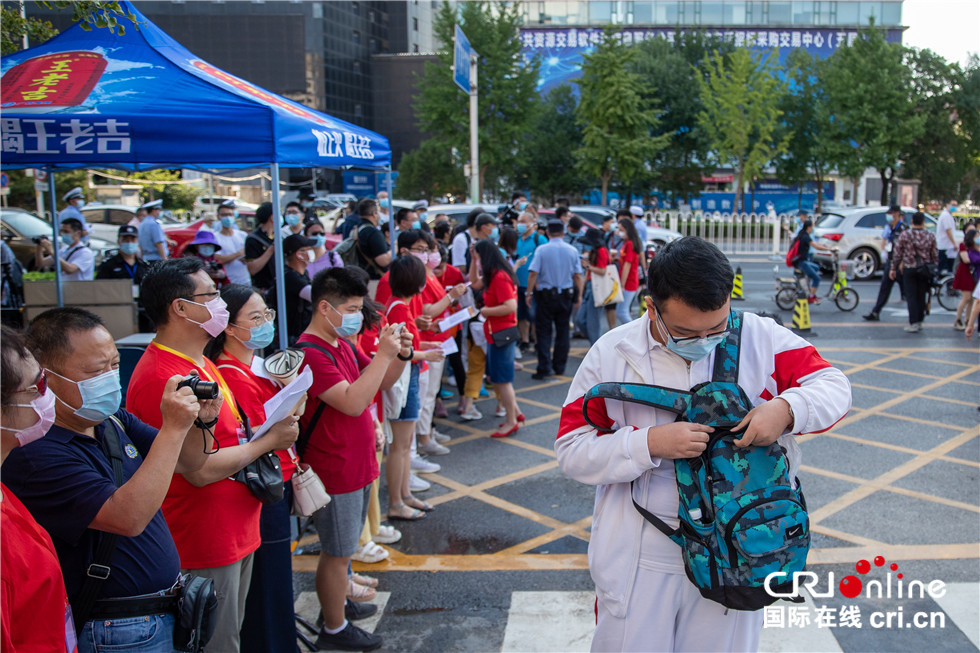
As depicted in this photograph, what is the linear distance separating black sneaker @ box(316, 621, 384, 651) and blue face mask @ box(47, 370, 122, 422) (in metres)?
2.02

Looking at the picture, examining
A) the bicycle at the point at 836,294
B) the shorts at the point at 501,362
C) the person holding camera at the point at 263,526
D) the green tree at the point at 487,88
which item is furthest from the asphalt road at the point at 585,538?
the green tree at the point at 487,88

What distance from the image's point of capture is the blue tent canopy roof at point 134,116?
498 centimetres

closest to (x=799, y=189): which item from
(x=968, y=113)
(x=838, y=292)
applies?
(x=968, y=113)

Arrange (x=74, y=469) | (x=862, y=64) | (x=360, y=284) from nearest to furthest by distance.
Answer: (x=74, y=469)
(x=360, y=284)
(x=862, y=64)

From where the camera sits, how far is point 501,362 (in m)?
7.23

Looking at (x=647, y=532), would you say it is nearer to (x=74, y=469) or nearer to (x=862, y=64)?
(x=74, y=469)

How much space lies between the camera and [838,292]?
542 inches

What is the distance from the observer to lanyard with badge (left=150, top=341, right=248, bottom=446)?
115 inches

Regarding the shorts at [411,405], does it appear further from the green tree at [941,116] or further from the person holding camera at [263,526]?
the green tree at [941,116]

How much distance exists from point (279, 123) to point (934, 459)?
589 centimetres

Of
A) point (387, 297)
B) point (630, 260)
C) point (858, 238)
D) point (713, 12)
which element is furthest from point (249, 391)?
point (713, 12)

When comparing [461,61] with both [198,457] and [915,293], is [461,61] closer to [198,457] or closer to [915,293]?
[915,293]

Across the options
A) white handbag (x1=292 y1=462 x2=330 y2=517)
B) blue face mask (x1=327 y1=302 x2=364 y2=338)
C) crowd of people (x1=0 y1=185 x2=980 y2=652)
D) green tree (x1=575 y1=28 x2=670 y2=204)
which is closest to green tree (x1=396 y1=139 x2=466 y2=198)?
green tree (x1=575 y1=28 x2=670 y2=204)

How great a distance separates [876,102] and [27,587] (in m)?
37.4
